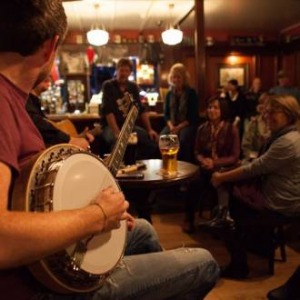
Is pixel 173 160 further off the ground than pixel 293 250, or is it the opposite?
pixel 173 160

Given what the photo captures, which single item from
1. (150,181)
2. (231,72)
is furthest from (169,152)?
(231,72)

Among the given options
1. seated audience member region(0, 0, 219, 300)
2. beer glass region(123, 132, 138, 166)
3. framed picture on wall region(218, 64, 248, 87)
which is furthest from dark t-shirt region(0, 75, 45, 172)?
framed picture on wall region(218, 64, 248, 87)

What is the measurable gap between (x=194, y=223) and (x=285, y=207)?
4.12 ft

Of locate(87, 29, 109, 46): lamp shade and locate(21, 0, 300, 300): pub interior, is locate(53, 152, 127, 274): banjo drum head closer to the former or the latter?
locate(21, 0, 300, 300): pub interior

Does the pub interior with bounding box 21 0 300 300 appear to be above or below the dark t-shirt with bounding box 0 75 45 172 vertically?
above

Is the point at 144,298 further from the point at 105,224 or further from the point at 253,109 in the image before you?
the point at 253,109

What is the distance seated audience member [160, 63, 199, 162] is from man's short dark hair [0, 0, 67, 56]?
349 cm

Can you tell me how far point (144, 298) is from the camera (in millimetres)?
1028

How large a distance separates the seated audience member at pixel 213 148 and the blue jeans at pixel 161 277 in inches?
81.1

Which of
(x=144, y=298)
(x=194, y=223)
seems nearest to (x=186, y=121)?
(x=194, y=223)

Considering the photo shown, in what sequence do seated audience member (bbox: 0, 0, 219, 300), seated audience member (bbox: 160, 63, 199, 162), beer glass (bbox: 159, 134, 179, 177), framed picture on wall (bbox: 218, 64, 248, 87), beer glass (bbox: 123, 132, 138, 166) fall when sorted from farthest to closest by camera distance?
framed picture on wall (bbox: 218, 64, 248, 87) < seated audience member (bbox: 160, 63, 199, 162) < beer glass (bbox: 123, 132, 138, 166) < beer glass (bbox: 159, 134, 179, 177) < seated audience member (bbox: 0, 0, 219, 300)

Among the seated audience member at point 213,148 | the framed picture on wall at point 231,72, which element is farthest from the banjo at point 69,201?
the framed picture on wall at point 231,72

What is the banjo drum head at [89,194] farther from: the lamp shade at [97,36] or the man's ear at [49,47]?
the lamp shade at [97,36]

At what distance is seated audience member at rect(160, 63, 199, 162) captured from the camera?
14.2ft
